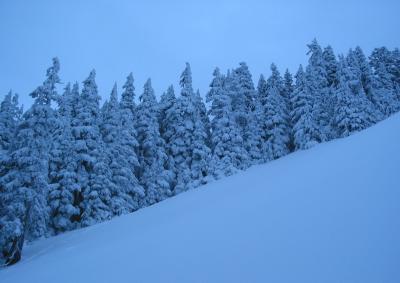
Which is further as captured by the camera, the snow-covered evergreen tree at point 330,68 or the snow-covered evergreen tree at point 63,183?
the snow-covered evergreen tree at point 330,68

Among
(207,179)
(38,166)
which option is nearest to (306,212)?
(38,166)

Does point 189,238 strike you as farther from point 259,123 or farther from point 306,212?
point 259,123

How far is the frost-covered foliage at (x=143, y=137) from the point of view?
20500 millimetres

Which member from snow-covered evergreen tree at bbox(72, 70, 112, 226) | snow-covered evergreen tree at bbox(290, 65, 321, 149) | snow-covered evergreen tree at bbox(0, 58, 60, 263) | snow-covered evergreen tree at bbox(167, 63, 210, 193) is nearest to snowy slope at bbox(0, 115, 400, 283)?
snow-covered evergreen tree at bbox(0, 58, 60, 263)

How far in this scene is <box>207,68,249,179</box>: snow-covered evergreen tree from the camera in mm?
31844

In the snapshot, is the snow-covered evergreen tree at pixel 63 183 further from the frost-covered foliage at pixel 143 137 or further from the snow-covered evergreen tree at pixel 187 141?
the snow-covered evergreen tree at pixel 187 141

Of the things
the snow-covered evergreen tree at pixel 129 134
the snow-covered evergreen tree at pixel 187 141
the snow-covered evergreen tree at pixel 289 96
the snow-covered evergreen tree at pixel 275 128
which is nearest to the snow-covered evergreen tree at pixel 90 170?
the snow-covered evergreen tree at pixel 129 134

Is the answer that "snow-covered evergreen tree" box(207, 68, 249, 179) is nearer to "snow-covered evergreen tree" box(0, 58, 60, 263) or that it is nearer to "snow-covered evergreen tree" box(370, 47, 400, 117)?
"snow-covered evergreen tree" box(0, 58, 60, 263)

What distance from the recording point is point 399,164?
7223mm

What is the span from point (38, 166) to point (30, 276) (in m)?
11.4

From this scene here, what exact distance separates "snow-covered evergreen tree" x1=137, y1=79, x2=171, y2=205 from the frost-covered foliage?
0.11 meters

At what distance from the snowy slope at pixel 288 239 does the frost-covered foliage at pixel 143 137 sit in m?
12.3

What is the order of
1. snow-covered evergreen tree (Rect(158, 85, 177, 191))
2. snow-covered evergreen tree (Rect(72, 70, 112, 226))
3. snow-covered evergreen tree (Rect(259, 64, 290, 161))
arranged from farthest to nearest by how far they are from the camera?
snow-covered evergreen tree (Rect(259, 64, 290, 161)) < snow-covered evergreen tree (Rect(158, 85, 177, 191)) < snow-covered evergreen tree (Rect(72, 70, 112, 226))

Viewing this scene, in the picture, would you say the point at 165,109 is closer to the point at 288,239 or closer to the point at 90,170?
the point at 90,170
